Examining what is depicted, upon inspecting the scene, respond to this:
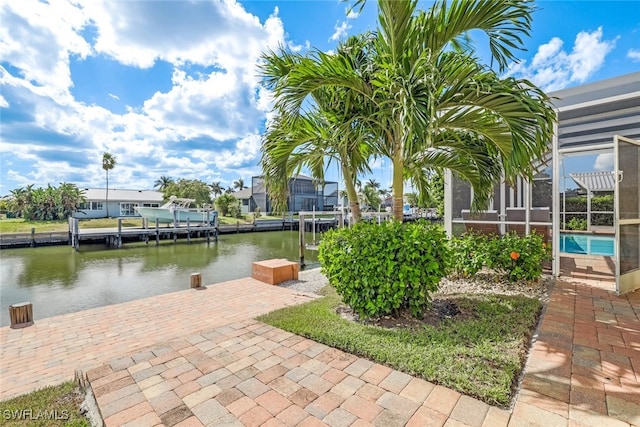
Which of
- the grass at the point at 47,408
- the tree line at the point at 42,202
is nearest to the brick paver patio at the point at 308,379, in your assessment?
the grass at the point at 47,408

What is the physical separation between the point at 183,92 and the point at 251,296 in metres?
10.7

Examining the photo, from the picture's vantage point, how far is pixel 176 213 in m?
20.8

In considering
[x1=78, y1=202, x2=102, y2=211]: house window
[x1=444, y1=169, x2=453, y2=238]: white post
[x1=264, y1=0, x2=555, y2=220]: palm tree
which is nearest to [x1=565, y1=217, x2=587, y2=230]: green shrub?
[x1=444, y1=169, x2=453, y2=238]: white post

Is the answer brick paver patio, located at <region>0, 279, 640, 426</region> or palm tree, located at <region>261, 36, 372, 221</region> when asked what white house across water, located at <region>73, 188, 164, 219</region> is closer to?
brick paver patio, located at <region>0, 279, 640, 426</region>

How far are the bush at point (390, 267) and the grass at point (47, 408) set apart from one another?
2.40 m

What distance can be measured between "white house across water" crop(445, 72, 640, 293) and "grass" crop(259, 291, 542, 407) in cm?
170

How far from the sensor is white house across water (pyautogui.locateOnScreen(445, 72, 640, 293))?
4.29 meters

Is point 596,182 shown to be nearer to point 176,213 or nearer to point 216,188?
point 176,213

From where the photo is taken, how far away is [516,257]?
4.46m

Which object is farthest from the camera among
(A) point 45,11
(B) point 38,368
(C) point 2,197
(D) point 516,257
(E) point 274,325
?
(C) point 2,197

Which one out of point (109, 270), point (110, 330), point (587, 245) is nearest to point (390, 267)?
point (110, 330)

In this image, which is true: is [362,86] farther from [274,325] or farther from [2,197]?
[2,197]

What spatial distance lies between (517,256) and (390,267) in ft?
8.69

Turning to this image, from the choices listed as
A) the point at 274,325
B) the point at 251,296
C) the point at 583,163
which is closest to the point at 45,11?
the point at 251,296
